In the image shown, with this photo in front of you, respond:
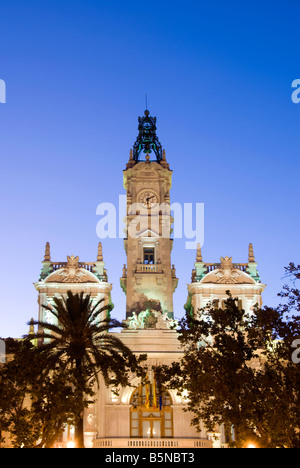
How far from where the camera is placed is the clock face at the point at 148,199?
68.4 meters

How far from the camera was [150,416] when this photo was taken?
5709 centimetres

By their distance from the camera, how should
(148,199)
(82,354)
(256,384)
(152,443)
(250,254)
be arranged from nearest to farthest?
(256,384) < (82,354) < (152,443) < (250,254) < (148,199)

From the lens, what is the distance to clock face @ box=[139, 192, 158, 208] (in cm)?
6838

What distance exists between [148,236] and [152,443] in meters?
21.3

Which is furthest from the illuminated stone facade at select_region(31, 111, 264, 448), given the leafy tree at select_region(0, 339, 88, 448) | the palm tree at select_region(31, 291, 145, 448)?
the leafy tree at select_region(0, 339, 88, 448)

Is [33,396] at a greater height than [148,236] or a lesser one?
lesser

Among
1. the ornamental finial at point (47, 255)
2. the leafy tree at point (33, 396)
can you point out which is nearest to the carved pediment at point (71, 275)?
the ornamental finial at point (47, 255)

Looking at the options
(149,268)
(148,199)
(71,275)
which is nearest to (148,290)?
(149,268)

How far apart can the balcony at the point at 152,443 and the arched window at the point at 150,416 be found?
202cm

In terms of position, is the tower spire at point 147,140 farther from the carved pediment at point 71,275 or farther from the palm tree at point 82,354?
the palm tree at point 82,354

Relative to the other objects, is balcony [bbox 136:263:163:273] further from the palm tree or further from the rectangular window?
the palm tree

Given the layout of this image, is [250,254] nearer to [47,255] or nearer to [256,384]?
[47,255]
